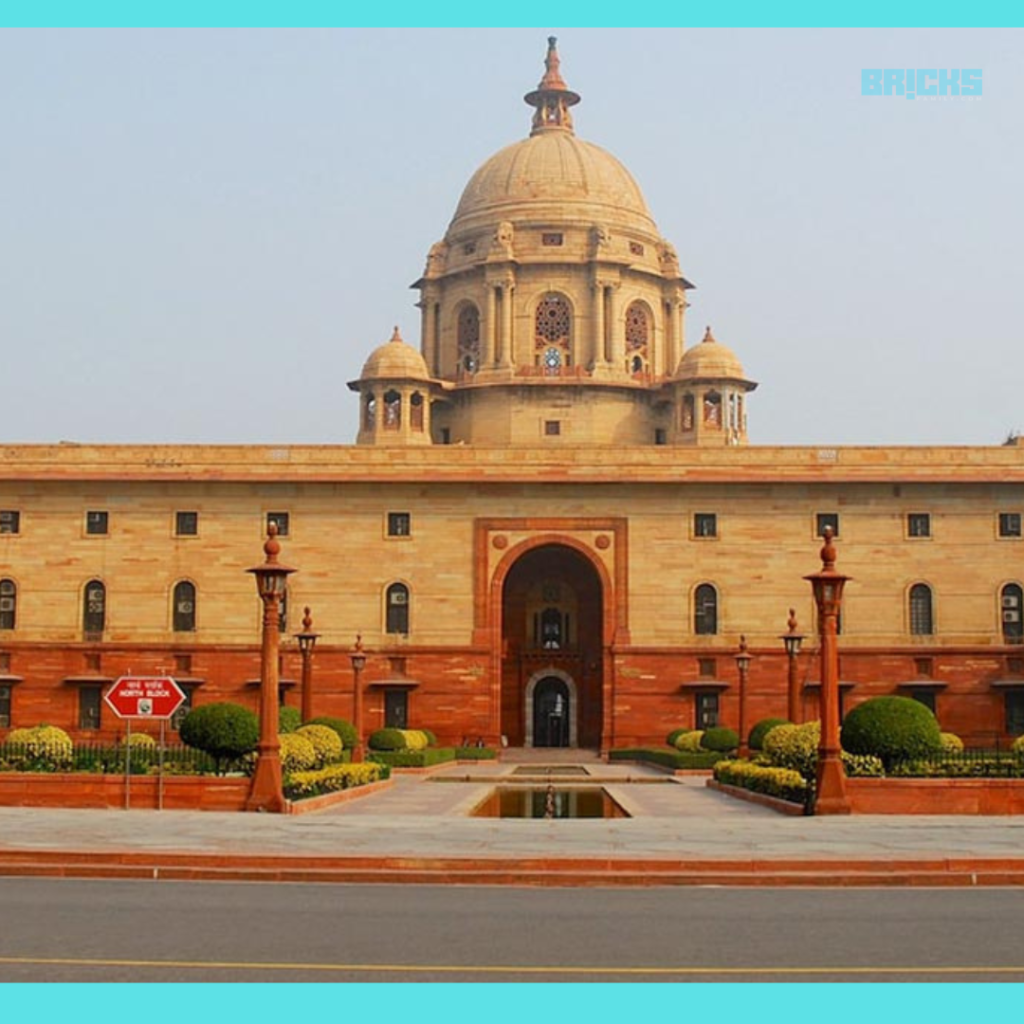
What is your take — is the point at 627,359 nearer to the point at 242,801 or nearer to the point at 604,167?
the point at 604,167

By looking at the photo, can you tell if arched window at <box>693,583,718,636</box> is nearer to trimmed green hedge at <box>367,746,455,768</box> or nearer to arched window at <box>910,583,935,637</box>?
arched window at <box>910,583,935,637</box>

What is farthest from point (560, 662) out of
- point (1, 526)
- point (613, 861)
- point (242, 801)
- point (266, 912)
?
point (266, 912)

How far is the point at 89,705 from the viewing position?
49.0 metres

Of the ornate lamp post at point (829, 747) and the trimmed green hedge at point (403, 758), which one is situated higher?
the ornate lamp post at point (829, 747)

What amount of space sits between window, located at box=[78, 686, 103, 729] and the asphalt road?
35435 mm

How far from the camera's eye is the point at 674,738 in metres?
46.4

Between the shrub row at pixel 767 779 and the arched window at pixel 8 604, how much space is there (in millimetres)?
26555

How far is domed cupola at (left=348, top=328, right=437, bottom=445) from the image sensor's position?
190ft

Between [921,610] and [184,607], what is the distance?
74.0ft

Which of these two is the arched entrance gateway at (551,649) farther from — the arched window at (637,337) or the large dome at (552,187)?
the large dome at (552,187)

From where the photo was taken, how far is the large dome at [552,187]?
203 ft

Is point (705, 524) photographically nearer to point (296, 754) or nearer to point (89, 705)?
point (89, 705)

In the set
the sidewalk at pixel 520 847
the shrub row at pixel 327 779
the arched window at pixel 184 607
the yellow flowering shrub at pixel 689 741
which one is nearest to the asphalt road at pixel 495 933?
the sidewalk at pixel 520 847

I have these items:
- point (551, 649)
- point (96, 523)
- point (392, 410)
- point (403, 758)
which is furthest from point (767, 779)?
point (392, 410)
